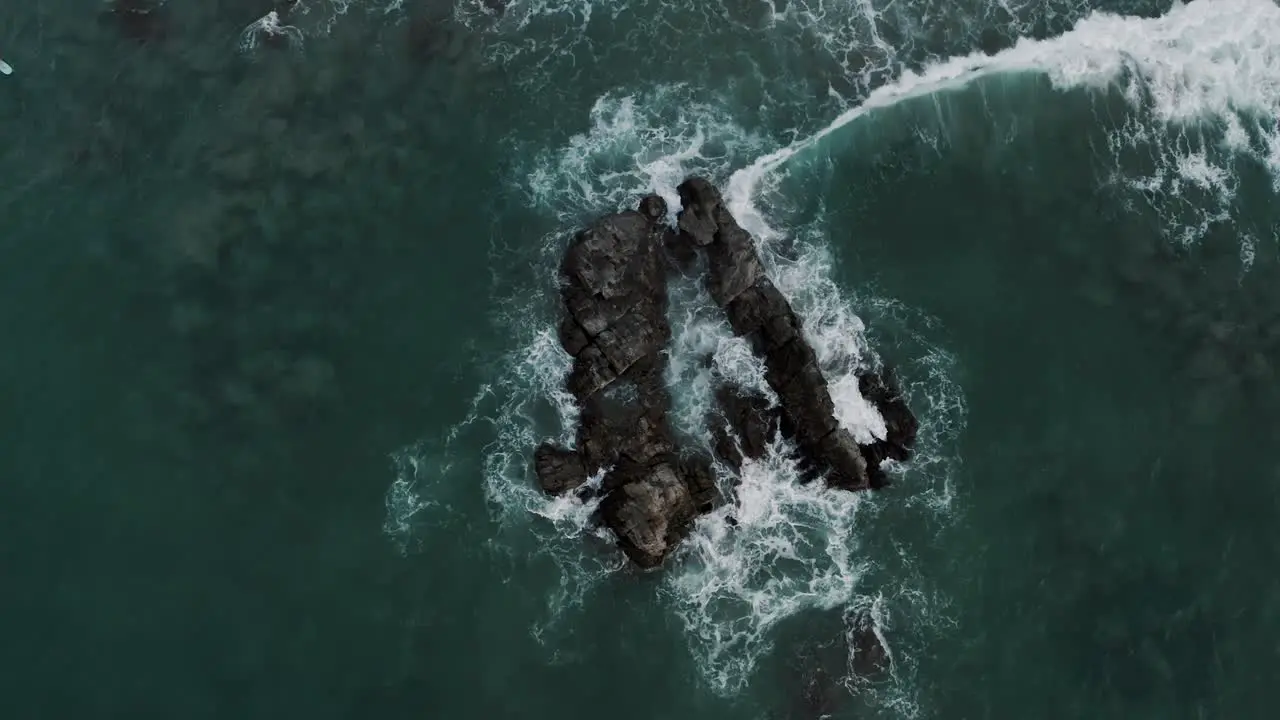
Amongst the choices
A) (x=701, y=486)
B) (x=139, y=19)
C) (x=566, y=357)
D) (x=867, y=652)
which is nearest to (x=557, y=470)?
(x=566, y=357)

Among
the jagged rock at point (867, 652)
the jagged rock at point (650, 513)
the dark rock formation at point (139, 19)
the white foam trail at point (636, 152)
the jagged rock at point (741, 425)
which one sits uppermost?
the dark rock formation at point (139, 19)

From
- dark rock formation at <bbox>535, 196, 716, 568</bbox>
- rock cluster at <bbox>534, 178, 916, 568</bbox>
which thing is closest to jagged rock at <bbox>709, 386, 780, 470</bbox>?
rock cluster at <bbox>534, 178, 916, 568</bbox>

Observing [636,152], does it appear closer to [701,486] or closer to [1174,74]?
[701,486]

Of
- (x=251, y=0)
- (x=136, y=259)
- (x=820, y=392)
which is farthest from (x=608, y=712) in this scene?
(x=251, y=0)

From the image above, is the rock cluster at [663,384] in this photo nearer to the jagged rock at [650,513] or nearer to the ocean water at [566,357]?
the jagged rock at [650,513]

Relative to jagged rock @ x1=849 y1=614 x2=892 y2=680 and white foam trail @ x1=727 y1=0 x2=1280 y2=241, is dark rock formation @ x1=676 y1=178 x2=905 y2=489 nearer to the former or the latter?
white foam trail @ x1=727 y1=0 x2=1280 y2=241

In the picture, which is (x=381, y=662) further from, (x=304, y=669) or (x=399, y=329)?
(x=399, y=329)

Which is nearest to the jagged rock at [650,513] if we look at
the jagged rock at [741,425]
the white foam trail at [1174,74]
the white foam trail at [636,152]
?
the jagged rock at [741,425]
